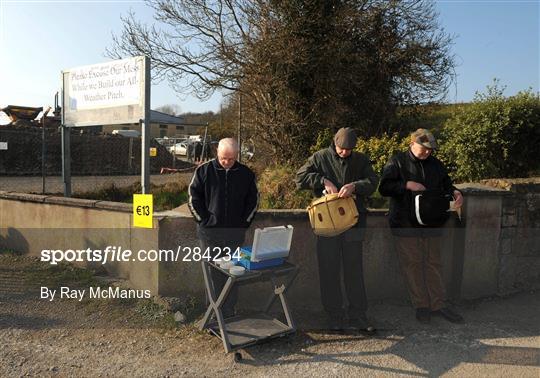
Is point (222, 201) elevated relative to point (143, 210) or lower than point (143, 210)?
elevated

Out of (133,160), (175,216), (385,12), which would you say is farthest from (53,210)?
(133,160)

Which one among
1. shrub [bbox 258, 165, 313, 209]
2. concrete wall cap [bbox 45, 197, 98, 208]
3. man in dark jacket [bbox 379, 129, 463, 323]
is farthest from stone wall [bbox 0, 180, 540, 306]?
shrub [bbox 258, 165, 313, 209]

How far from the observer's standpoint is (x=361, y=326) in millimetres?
4074

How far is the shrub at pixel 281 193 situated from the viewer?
618 cm

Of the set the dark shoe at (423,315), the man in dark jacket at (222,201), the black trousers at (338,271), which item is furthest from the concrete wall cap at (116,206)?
the dark shoe at (423,315)

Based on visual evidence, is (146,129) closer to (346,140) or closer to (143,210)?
(143,210)

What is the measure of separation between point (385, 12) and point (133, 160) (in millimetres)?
11468

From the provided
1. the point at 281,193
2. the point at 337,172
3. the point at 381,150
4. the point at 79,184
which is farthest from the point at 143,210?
the point at 79,184

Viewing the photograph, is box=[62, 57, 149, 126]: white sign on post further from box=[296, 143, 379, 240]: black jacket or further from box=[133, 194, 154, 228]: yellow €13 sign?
box=[296, 143, 379, 240]: black jacket

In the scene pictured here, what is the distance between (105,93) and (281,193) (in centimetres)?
270

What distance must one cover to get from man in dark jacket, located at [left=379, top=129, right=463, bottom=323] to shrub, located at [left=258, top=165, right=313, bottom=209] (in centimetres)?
183

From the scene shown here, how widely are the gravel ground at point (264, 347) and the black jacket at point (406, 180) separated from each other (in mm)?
913

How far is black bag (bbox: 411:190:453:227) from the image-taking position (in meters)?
4.10

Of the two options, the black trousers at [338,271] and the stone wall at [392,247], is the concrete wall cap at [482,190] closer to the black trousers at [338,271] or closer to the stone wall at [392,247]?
the stone wall at [392,247]
